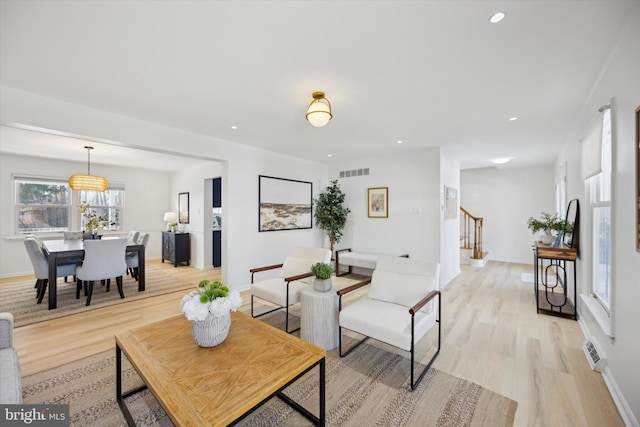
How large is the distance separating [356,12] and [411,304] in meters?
2.37

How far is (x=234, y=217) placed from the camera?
4.62 meters

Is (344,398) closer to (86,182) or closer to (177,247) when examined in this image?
(86,182)

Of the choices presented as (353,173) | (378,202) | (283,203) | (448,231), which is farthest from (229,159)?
(448,231)

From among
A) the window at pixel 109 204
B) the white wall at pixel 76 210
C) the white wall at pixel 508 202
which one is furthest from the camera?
the white wall at pixel 508 202

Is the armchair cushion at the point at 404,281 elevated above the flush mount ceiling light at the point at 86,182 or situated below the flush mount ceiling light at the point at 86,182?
below

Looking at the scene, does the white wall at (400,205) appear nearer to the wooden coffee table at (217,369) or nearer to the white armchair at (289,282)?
the white armchair at (289,282)

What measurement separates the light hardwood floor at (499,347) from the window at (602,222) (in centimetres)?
64

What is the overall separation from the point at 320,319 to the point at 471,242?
6.54 meters

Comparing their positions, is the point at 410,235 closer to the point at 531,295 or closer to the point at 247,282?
the point at 531,295

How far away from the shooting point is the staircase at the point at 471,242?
6.82 m

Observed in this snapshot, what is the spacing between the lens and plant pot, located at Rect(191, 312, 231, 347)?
1708 millimetres

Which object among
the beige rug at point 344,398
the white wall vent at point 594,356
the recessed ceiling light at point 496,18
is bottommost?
the beige rug at point 344,398

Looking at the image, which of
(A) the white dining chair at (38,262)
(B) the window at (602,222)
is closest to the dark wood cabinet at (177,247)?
(A) the white dining chair at (38,262)

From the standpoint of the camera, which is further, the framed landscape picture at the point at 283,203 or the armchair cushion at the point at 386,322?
the framed landscape picture at the point at 283,203
